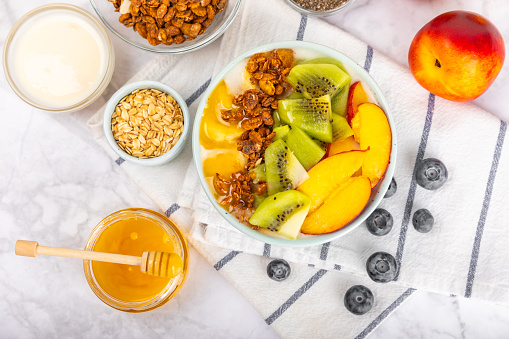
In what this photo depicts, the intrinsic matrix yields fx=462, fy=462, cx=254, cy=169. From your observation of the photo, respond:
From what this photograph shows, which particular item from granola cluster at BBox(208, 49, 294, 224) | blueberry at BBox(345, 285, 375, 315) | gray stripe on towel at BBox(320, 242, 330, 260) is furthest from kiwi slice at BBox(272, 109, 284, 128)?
blueberry at BBox(345, 285, 375, 315)

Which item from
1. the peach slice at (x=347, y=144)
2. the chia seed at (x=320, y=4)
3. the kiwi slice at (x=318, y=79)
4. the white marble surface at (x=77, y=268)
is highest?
the chia seed at (x=320, y=4)

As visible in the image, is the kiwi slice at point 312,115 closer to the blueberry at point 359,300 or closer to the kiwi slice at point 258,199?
the kiwi slice at point 258,199

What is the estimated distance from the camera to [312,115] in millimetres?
924

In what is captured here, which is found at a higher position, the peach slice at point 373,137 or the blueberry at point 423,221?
the peach slice at point 373,137

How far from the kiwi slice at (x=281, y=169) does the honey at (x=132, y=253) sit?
337mm

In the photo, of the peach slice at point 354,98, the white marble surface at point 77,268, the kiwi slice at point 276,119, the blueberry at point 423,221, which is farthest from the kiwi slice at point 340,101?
the white marble surface at point 77,268

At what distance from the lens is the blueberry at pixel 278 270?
1.14m

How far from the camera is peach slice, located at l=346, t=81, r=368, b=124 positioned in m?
0.97

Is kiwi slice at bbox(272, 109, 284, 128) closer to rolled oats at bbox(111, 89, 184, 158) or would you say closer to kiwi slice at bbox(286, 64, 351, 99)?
kiwi slice at bbox(286, 64, 351, 99)

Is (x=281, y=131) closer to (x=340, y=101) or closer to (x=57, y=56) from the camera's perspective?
(x=340, y=101)

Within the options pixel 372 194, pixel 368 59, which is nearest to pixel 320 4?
pixel 368 59

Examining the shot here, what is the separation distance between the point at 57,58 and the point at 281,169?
2.23 ft

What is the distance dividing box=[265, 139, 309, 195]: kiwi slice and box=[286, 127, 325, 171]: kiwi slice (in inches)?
0.5

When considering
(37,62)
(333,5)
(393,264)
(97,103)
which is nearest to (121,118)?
(97,103)
